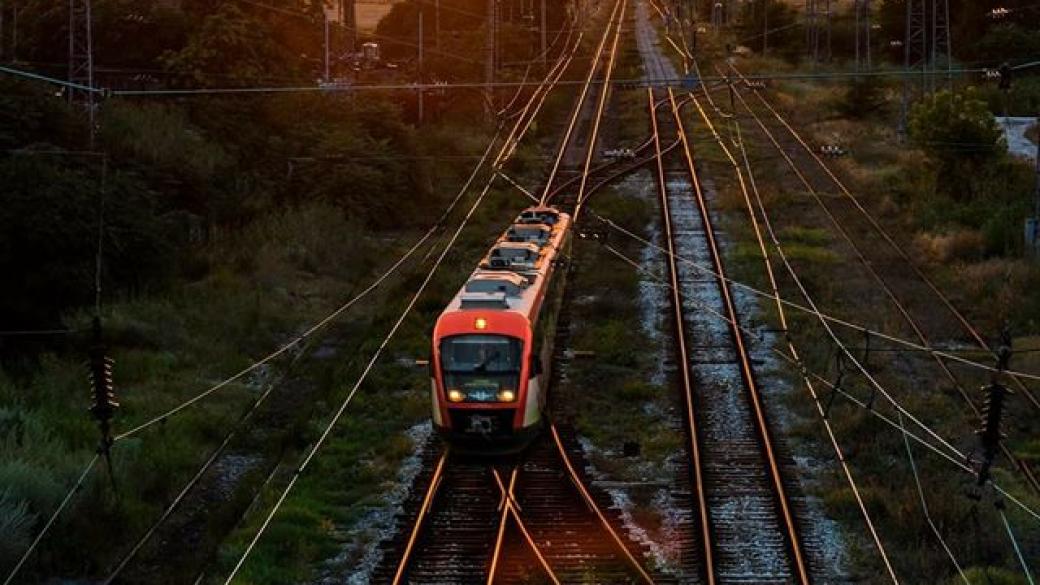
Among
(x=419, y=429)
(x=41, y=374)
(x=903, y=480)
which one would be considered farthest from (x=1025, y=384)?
(x=41, y=374)

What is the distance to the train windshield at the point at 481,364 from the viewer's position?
1786 cm

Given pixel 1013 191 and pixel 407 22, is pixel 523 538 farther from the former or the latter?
pixel 407 22

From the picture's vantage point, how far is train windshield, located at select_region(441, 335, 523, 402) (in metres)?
17.9

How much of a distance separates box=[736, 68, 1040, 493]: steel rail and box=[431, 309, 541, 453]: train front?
260 inches

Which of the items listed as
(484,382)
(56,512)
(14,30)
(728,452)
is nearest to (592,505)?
(484,382)

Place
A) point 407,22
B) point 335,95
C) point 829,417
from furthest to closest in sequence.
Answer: point 407,22 < point 335,95 < point 829,417

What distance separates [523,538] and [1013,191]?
25760 mm

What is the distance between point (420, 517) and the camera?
16.9 metres

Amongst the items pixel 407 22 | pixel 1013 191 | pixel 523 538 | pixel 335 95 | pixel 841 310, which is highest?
pixel 407 22

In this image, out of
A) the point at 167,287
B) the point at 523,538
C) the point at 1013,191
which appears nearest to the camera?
the point at 523,538

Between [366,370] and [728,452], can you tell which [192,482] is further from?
[728,452]

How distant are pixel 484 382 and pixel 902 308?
12964 millimetres

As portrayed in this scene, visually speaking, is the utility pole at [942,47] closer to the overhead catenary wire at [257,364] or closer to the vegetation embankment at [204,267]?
the overhead catenary wire at [257,364]

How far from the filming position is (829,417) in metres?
20.9
